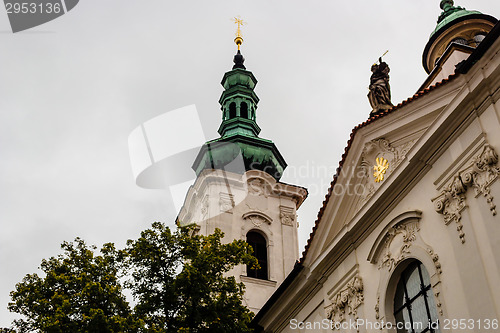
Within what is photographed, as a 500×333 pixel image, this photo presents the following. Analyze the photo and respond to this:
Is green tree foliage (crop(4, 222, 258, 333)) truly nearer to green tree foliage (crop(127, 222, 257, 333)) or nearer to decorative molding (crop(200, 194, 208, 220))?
green tree foliage (crop(127, 222, 257, 333))

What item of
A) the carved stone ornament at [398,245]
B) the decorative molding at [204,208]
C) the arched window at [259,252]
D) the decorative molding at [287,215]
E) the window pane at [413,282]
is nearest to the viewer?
the window pane at [413,282]

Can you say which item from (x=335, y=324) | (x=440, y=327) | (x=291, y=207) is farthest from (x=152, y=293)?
(x=291, y=207)

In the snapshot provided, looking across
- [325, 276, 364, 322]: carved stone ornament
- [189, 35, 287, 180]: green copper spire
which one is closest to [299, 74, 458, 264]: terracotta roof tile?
[325, 276, 364, 322]: carved stone ornament

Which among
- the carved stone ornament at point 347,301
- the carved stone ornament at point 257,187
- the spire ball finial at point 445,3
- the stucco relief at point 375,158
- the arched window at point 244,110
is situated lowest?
the carved stone ornament at point 347,301

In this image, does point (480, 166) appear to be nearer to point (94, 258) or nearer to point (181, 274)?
point (181, 274)

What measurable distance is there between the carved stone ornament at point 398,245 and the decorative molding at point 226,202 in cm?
1248

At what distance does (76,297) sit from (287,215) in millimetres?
12839

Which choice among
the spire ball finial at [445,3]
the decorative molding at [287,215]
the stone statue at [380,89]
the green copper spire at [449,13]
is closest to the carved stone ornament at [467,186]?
the stone statue at [380,89]

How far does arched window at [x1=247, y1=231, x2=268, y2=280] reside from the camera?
23.0 metres

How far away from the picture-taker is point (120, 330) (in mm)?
12250

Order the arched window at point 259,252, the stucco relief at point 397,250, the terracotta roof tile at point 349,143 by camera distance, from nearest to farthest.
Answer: the stucco relief at point 397,250, the terracotta roof tile at point 349,143, the arched window at point 259,252

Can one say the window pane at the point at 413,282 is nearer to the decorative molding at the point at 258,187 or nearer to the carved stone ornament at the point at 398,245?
the carved stone ornament at the point at 398,245

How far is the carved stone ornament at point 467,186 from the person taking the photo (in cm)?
945

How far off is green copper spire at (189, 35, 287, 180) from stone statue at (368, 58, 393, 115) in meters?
12.2
